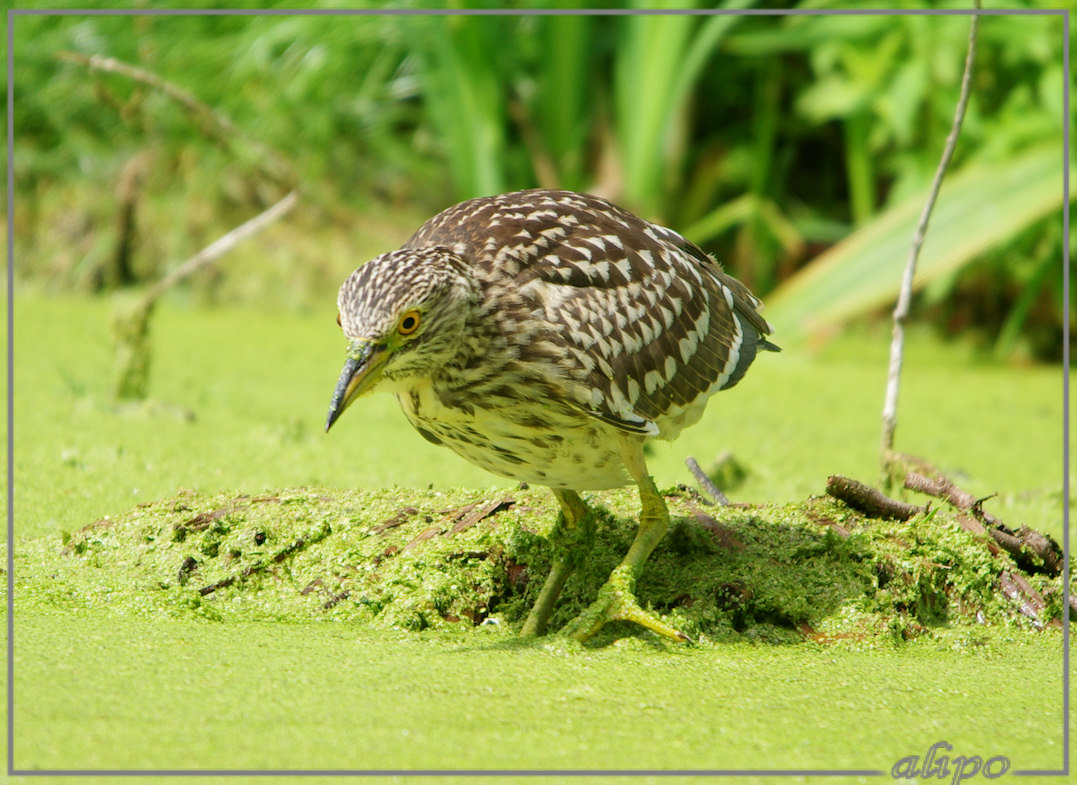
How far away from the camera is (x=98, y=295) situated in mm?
6293

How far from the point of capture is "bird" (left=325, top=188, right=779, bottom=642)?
233cm

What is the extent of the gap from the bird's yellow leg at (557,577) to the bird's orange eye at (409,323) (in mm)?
621

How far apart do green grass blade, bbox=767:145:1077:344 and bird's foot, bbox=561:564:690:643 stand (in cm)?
290

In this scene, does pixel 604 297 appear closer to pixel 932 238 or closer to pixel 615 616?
pixel 615 616

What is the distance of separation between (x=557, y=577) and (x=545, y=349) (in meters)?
0.55

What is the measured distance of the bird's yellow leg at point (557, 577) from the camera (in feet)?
8.49

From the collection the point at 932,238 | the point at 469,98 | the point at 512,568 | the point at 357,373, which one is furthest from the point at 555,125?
the point at 357,373

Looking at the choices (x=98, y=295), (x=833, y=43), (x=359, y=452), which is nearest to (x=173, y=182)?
(x=98, y=295)

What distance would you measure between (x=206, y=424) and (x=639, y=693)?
97.5 inches

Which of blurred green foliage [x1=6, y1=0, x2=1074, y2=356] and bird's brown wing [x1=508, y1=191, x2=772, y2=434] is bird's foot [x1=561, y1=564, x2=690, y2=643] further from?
blurred green foliage [x1=6, y1=0, x2=1074, y2=356]

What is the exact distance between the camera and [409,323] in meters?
2.32

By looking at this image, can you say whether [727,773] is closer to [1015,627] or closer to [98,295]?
[1015,627]

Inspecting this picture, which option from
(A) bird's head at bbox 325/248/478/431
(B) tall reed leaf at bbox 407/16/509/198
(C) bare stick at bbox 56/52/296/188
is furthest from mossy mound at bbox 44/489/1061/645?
(B) tall reed leaf at bbox 407/16/509/198

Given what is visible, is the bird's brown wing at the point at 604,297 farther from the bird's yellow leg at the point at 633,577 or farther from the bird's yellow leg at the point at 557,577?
the bird's yellow leg at the point at 557,577
